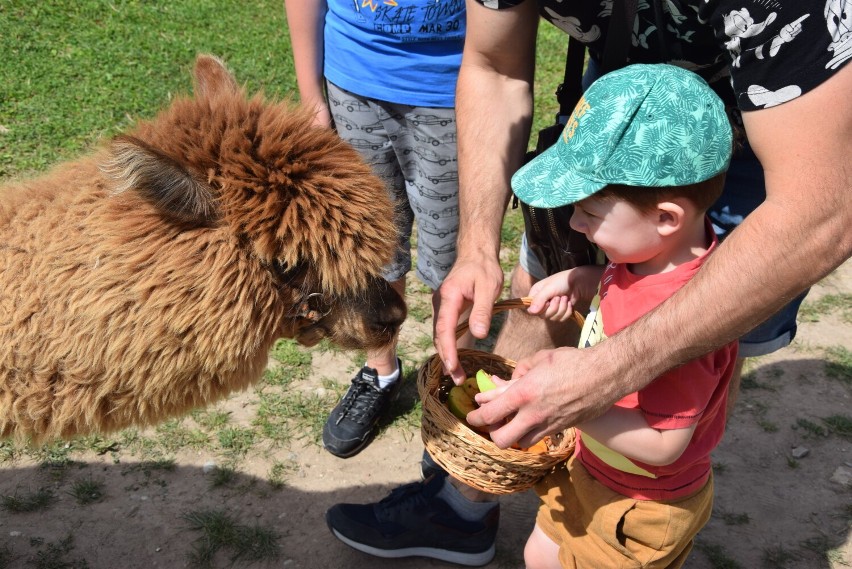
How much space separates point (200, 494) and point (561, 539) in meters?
1.77

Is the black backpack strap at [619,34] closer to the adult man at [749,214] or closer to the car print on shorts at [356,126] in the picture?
the adult man at [749,214]

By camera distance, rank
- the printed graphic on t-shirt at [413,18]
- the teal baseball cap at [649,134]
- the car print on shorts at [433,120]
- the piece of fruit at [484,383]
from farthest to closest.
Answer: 1. the car print on shorts at [433,120]
2. the printed graphic on t-shirt at [413,18]
3. the piece of fruit at [484,383]
4. the teal baseball cap at [649,134]

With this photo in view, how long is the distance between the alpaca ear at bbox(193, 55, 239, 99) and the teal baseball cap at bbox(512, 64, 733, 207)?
1287 millimetres

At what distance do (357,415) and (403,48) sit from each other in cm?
181

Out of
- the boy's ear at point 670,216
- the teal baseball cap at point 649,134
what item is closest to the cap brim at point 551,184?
the teal baseball cap at point 649,134

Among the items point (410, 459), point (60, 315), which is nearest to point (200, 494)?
point (410, 459)

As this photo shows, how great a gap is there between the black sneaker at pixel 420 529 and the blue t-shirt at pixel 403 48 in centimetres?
171

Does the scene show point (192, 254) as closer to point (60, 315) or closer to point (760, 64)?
point (60, 315)

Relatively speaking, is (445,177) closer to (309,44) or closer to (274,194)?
(309,44)

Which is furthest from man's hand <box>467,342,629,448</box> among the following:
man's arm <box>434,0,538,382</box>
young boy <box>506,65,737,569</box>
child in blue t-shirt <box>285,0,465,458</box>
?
child in blue t-shirt <box>285,0,465,458</box>

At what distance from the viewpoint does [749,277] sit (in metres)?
1.81

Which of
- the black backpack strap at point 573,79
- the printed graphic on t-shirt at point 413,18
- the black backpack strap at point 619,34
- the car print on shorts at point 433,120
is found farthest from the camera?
the car print on shorts at point 433,120

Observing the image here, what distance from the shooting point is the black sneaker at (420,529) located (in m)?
3.13

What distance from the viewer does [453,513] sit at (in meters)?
3.12
